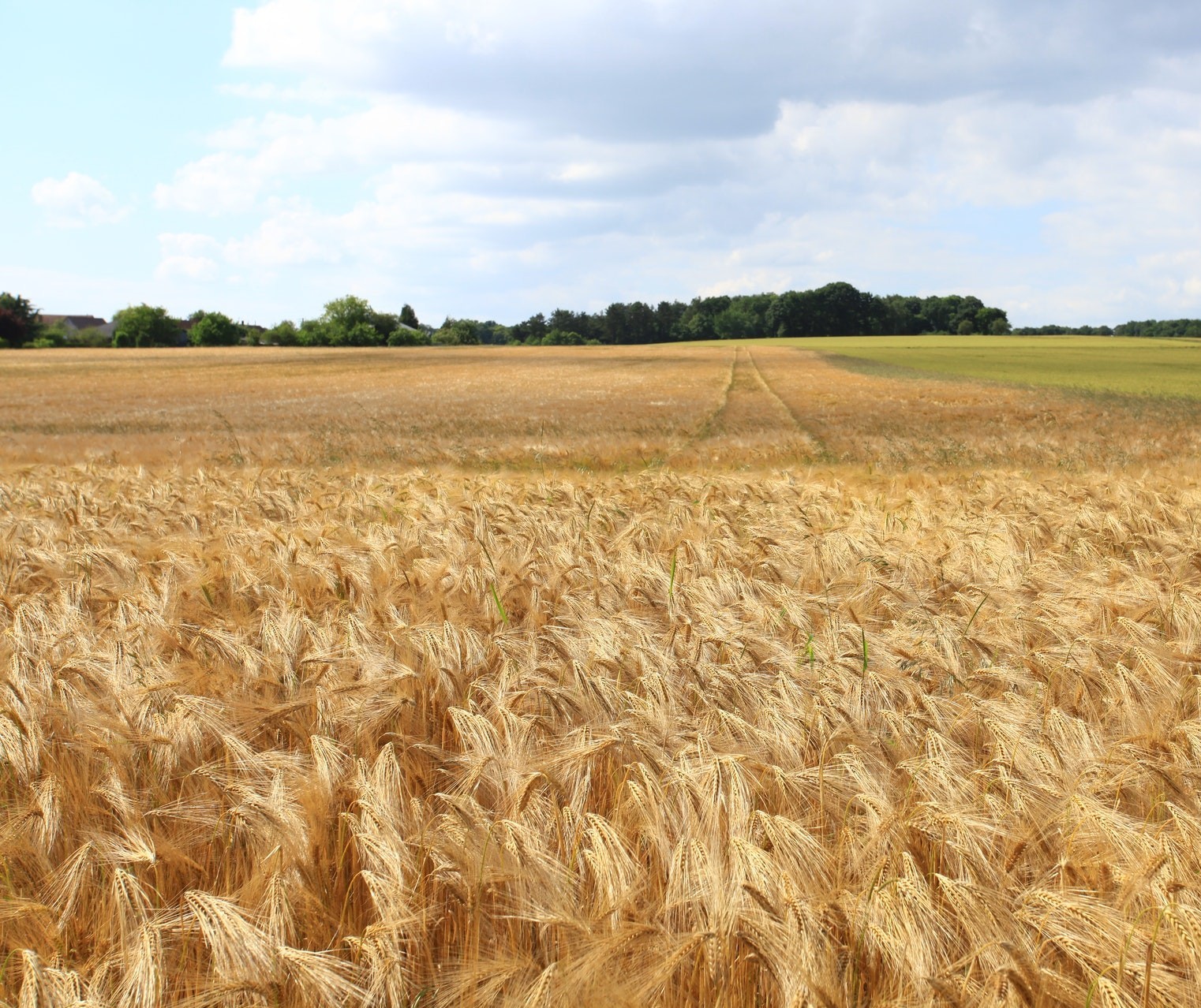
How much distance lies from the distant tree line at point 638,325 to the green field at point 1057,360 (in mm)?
39972

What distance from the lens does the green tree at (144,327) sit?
11156cm

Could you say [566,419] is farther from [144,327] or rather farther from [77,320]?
[77,320]

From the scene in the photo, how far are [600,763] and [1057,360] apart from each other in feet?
247

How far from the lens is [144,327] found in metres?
113

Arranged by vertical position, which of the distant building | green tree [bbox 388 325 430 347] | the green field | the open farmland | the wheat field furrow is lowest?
the open farmland

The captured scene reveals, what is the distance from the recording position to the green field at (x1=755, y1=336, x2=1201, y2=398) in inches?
1817

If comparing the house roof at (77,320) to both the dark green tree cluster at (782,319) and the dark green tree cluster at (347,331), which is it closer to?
the dark green tree cluster at (347,331)

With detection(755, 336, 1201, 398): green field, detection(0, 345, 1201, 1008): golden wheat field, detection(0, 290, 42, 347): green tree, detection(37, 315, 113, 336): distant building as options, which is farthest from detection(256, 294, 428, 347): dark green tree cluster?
detection(0, 345, 1201, 1008): golden wheat field

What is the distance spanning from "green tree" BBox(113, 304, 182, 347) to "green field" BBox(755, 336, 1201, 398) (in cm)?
8554

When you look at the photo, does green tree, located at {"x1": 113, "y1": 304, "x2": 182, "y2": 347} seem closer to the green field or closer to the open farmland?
the open farmland

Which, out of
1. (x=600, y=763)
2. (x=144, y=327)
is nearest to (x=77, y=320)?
(x=144, y=327)

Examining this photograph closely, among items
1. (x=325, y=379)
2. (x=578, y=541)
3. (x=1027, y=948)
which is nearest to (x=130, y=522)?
(x=578, y=541)

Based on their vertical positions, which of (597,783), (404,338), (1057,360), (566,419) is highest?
(404,338)

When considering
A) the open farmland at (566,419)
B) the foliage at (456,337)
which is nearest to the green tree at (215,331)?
the foliage at (456,337)
